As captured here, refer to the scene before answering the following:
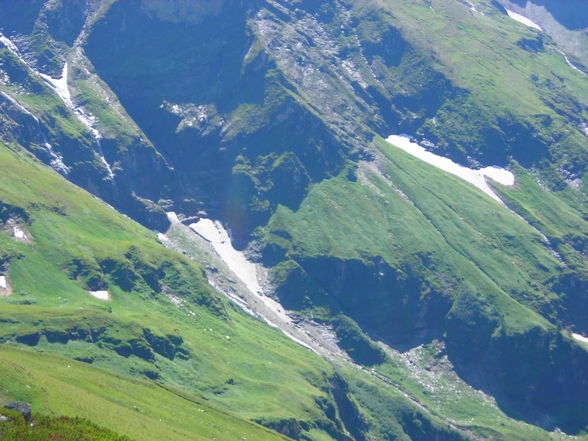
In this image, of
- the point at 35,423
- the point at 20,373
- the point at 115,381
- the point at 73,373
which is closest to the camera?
the point at 35,423

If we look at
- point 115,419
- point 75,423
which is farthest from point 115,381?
point 75,423

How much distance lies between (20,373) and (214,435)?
57.7m

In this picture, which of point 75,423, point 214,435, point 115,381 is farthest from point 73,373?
point 75,423

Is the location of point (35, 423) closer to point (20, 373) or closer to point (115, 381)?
point (20, 373)

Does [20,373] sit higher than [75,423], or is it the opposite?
[75,423]

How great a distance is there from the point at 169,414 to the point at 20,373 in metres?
51.0

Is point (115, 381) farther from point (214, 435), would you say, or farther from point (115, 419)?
point (115, 419)

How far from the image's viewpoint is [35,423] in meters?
87.0

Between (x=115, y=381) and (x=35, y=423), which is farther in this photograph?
(x=115, y=381)

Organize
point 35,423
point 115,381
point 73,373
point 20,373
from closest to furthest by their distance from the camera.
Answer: point 35,423 < point 20,373 < point 73,373 < point 115,381

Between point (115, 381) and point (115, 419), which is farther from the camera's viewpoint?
point (115, 381)

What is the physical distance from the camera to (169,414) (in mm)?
189875

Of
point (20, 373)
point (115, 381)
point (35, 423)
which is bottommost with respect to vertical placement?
point (115, 381)

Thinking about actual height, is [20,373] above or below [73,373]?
above
